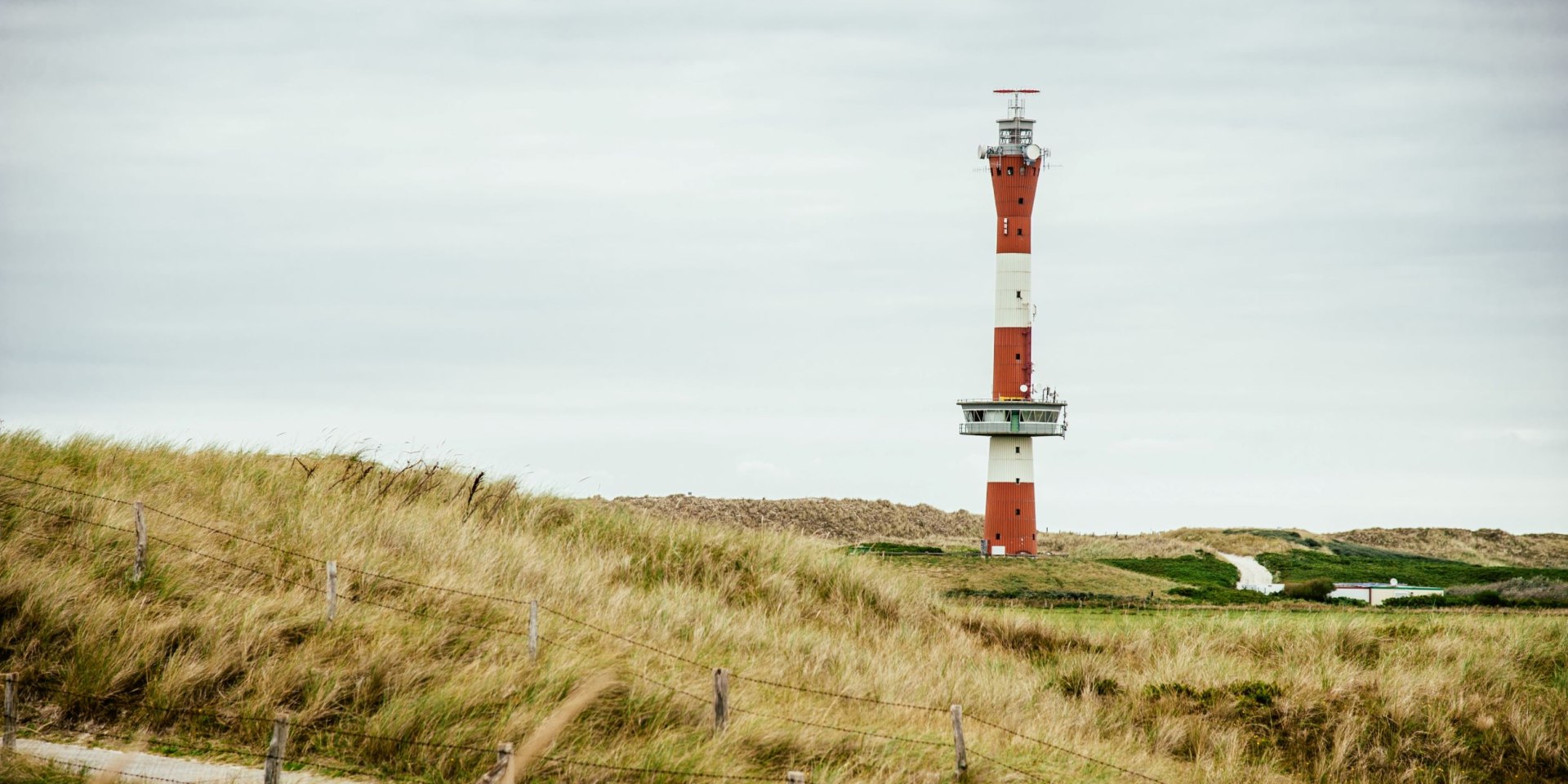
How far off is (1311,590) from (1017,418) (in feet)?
44.6

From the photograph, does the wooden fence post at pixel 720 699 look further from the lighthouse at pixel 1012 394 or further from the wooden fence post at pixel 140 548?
the lighthouse at pixel 1012 394

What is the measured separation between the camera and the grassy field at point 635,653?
12.1m

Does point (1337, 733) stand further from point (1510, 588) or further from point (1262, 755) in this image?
point (1510, 588)

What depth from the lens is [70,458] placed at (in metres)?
19.3

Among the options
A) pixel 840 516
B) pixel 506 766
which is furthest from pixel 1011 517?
pixel 506 766

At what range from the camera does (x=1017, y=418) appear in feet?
166

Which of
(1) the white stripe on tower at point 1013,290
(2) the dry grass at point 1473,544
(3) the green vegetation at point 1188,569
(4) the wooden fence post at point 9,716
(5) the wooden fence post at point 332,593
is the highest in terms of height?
(1) the white stripe on tower at point 1013,290

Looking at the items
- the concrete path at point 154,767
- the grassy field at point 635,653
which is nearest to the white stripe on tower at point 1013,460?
the grassy field at point 635,653

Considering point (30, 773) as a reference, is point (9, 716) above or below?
above

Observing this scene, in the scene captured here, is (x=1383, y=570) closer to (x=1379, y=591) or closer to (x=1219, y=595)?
(x=1379, y=591)

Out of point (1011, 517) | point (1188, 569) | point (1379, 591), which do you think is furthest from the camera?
point (1011, 517)

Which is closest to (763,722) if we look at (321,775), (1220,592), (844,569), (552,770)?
(552,770)

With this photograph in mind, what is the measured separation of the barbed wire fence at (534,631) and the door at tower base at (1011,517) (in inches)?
1394

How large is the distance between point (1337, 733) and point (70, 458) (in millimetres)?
19212
